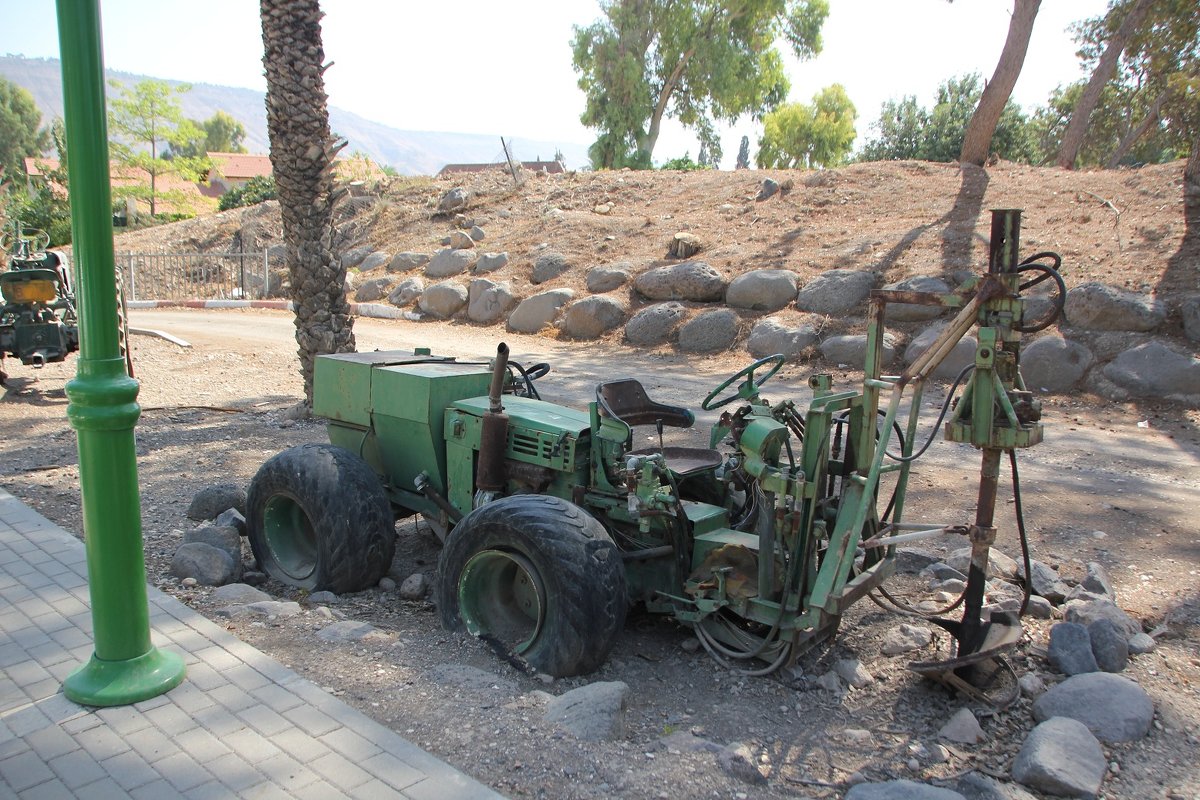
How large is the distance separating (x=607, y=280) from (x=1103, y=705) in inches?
511

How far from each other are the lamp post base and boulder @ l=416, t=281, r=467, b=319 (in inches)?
563

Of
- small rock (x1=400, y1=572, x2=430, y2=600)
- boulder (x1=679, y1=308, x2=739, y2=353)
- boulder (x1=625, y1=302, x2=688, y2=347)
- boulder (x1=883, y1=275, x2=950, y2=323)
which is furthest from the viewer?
boulder (x1=625, y1=302, x2=688, y2=347)

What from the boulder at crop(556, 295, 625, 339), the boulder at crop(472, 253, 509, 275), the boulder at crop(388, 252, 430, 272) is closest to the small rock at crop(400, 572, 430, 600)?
the boulder at crop(556, 295, 625, 339)

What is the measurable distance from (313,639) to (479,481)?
1.26 meters

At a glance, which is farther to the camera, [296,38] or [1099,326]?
[1099,326]

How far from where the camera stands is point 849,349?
12023mm

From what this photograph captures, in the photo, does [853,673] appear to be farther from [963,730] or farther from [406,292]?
[406,292]

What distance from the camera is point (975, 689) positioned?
13.5 feet

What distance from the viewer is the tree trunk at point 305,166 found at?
30.1ft

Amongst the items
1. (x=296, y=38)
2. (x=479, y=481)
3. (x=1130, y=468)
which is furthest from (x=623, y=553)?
(x=296, y=38)

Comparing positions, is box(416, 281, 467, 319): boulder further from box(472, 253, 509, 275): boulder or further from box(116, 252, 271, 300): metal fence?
box(116, 252, 271, 300): metal fence

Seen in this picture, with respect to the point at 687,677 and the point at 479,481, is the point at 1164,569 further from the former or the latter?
the point at 479,481

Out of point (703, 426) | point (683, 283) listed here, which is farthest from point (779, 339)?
point (703, 426)

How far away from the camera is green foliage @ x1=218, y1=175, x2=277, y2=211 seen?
32.5 m
